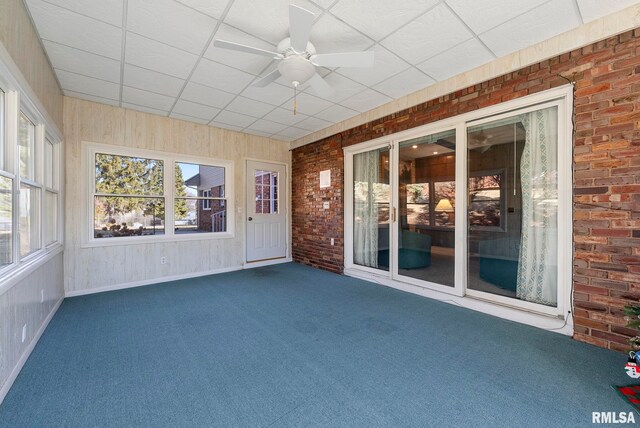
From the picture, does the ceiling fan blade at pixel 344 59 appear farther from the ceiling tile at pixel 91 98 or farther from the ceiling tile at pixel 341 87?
the ceiling tile at pixel 91 98

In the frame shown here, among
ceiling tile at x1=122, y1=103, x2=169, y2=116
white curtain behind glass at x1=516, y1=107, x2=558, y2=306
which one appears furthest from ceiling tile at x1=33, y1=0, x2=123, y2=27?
white curtain behind glass at x1=516, y1=107, x2=558, y2=306

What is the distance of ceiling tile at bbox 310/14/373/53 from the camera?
2.45 meters

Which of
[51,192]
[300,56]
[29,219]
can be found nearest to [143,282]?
[51,192]

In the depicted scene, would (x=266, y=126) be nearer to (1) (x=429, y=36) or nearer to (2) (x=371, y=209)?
(2) (x=371, y=209)

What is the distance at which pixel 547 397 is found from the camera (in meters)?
1.80

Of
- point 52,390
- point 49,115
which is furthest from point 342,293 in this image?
point 49,115

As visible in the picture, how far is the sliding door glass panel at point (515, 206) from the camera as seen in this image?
2.88 meters

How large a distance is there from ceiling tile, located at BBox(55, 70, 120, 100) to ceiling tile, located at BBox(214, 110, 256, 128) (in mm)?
1424

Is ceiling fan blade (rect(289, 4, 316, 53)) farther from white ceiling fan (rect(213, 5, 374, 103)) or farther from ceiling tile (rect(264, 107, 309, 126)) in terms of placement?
ceiling tile (rect(264, 107, 309, 126))

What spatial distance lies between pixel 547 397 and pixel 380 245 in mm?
2995

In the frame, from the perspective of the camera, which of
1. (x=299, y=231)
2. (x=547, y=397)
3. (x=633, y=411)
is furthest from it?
(x=299, y=231)

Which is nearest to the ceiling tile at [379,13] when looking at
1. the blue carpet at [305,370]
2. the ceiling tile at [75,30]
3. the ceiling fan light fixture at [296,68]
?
the ceiling fan light fixture at [296,68]

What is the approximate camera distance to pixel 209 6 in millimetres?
2268

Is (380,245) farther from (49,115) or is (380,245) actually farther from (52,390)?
(49,115)
